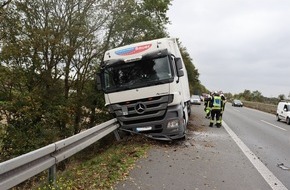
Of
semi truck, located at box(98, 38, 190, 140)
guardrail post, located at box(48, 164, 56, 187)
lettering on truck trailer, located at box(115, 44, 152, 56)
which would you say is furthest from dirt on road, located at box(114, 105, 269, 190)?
lettering on truck trailer, located at box(115, 44, 152, 56)

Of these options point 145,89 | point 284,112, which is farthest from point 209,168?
point 284,112

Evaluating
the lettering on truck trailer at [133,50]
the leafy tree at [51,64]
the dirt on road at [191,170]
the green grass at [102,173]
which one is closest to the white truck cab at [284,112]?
the leafy tree at [51,64]

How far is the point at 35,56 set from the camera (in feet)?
46.1

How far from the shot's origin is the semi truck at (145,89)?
878cm

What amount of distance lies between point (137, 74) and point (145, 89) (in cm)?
72

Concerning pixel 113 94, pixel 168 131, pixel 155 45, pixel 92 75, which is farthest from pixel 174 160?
pixel 92 75

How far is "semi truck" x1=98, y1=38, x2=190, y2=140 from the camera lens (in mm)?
8781

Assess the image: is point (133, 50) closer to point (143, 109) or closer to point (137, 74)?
point (137, 74)

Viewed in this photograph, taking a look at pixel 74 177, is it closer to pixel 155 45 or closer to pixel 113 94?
pixel 113 94

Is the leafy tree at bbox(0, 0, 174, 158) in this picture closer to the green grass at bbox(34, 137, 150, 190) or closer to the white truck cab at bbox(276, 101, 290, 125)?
the green grass at bbox(34, 137, 150, 190)

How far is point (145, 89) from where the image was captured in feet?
28.8

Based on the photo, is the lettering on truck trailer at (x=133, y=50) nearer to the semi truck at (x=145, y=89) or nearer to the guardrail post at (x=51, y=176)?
the semi truck at (x=145, y=89)

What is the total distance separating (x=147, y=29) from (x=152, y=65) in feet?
46.1

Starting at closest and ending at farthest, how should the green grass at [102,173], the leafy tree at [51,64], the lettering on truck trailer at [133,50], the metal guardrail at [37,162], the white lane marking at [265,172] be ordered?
the metal guardrail at [37,162] → the green grass at [102,173] → the white lane marking at [265,172] → the lettering on truck trailer at [133,50] → the leafy tree at [51,64]
